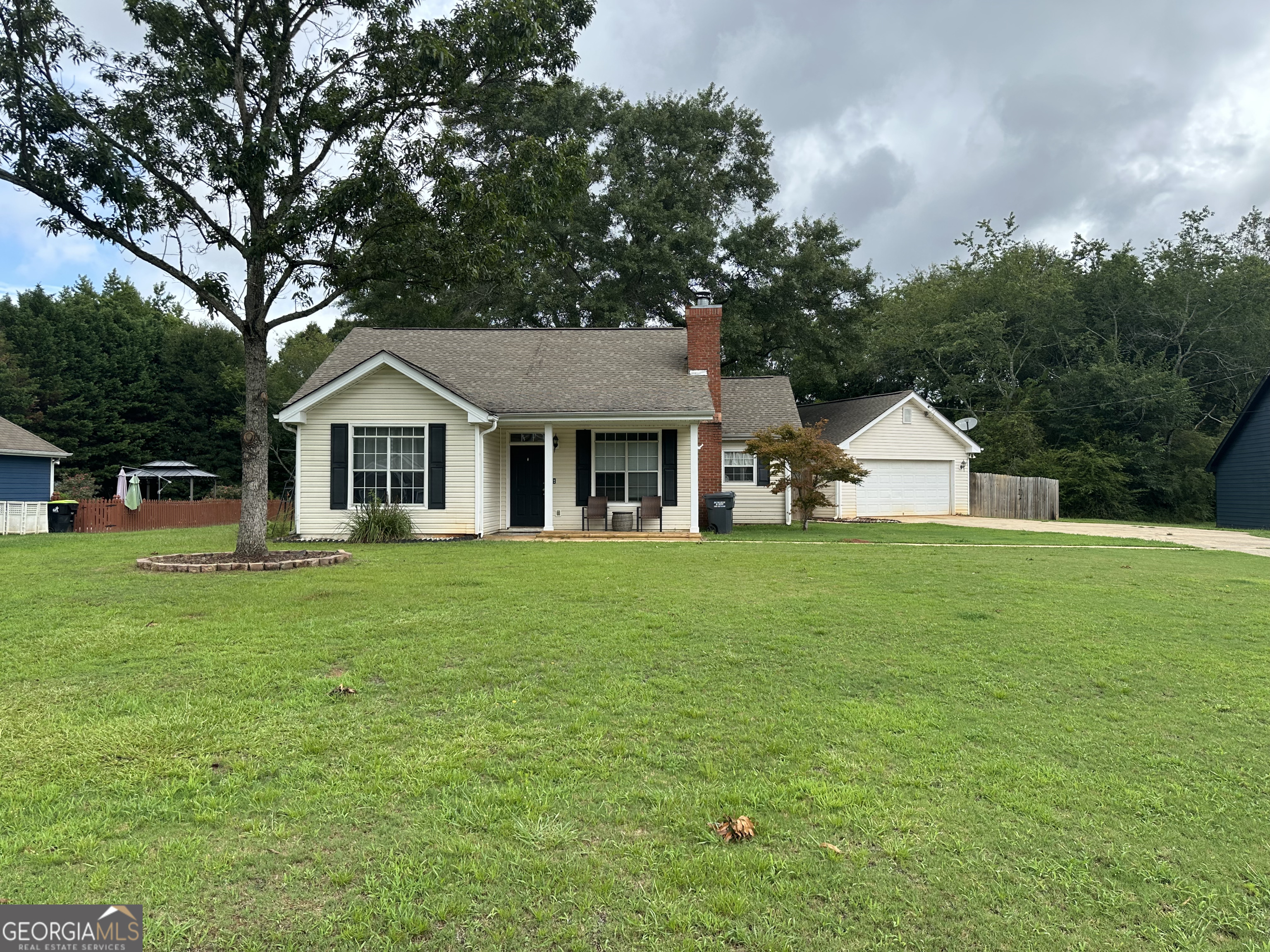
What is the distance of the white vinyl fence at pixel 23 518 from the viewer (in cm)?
1738

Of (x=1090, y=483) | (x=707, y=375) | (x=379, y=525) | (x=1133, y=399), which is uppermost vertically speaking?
(x=1133, y=399)

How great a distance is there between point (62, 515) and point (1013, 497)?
3005 centimetres

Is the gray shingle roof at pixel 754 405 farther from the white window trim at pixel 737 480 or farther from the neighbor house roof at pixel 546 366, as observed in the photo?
the neighbor house roof at pixel 546 366

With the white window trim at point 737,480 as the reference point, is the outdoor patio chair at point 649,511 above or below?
below

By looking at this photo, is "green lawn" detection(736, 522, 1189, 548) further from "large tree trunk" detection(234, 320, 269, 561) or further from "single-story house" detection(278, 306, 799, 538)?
"large tree trunk" detection(234, 320, 269, 561)

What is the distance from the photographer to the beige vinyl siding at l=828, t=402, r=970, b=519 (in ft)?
79.4

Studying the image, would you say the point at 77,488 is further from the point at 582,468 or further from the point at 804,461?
the point at 804,461

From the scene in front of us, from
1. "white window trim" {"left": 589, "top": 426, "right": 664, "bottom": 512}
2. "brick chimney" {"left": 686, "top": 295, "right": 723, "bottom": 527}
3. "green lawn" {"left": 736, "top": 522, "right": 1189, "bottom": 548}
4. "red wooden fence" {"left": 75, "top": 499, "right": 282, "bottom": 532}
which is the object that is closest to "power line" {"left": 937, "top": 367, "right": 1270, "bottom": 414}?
"green lawn" {"left": 736, "top": 522, "right": 1189, "bottom": 548}

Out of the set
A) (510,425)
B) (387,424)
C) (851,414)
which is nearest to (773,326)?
(851,414)

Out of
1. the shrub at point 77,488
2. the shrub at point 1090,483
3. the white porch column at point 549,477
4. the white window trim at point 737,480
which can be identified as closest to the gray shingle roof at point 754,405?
the white window trim at point 737,480

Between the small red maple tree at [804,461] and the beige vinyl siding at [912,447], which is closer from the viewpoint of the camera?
the small red maple tree at [804,461]

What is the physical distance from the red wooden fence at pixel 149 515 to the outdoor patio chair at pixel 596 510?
9671mm

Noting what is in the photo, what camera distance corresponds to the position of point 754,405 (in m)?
22.2

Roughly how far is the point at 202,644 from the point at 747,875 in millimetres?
4710
